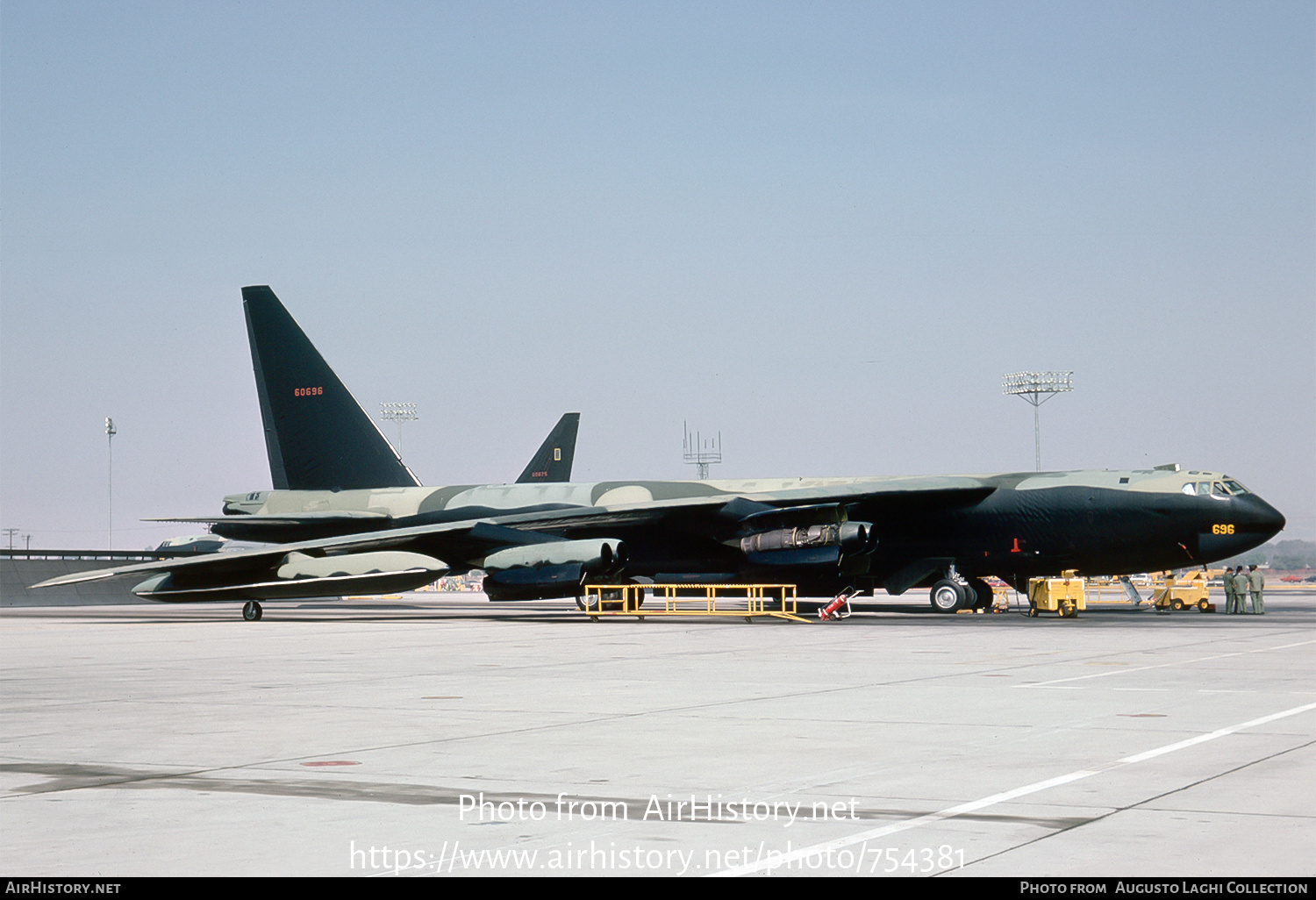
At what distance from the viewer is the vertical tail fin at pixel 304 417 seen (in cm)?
3647

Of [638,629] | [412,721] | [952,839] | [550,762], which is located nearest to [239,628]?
[638,629]

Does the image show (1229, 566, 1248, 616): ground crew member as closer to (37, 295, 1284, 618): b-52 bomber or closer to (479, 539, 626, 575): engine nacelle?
(37, 295, 1284, 618): b-52 bomber

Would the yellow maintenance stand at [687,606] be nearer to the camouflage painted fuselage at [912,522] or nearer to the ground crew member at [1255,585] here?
the camouflage painted fuselage at [912,522]

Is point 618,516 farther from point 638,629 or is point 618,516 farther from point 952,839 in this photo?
point 952,839

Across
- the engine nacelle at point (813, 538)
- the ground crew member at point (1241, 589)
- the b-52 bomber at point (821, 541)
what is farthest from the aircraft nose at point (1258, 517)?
the engine nacelle at point (813, 538)

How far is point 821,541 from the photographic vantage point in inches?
1203

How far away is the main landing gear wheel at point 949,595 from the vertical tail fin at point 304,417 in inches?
584

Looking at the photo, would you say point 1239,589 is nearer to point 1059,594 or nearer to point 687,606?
point 1059,594

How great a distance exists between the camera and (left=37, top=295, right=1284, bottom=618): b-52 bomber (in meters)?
30.2

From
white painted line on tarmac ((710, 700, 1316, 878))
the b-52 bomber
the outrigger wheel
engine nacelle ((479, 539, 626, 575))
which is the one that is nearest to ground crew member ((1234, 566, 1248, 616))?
the b-52 bomber

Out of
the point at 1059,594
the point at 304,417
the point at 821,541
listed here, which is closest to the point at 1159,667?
the point at 821,541

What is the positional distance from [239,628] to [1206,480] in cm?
2135

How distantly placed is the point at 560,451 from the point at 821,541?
23.0m

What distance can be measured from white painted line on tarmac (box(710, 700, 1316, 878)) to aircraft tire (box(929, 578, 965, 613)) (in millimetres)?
22604
